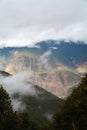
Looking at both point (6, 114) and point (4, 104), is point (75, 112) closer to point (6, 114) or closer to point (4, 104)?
point (6, 114)

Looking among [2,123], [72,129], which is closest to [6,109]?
[2,123]

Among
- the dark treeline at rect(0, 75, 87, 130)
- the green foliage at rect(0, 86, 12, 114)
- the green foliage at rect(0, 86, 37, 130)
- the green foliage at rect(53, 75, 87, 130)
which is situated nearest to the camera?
the green foliage at rect(53, 75, 87, 130)

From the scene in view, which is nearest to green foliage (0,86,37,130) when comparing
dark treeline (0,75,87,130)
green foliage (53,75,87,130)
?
dark treeline (0,75,87,130)

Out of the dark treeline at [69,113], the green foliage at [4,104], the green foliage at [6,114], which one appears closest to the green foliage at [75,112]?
the dark treeline at [69,113]

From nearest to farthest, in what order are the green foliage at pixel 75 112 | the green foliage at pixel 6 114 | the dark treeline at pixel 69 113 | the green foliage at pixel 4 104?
1. the green foliage at pixel 75 112
2. the dark treeline at pixel 69 113
3. the green foliage at pixel 4 104
4. the green foliage at pixel 6 114

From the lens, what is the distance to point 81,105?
61.8 m

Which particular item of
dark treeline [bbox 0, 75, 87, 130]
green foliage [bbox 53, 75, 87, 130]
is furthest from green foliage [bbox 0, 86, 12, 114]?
green foliage [bbox 53, 75, 87, 130]

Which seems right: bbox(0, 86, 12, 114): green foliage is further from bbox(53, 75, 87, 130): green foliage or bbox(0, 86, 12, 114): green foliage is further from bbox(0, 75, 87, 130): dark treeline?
bbox(53, 75, 87, 130): green foliage

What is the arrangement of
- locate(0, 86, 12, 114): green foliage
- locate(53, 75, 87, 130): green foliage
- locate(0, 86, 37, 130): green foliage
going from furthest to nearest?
1. locate(0, 86, 37, 130): green foliage
2. locate(0, 86, 12, 114): green foliage
3. locate(53, 75, 87, 130): green foliage

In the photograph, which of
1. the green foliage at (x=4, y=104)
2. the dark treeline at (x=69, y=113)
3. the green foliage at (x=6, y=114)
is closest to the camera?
the dark treeline at (x=69, y=113)

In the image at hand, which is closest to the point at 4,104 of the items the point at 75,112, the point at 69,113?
the point at 69,113

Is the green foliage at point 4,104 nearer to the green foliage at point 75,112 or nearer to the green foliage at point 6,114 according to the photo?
the green foliage at point 6,114

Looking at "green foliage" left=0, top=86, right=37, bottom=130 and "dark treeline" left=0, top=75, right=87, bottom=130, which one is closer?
"dark treeline" left=0, top=75, right=87, bottom=130

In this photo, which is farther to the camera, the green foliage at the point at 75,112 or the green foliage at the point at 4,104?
the green foliage at the point at 4,104
